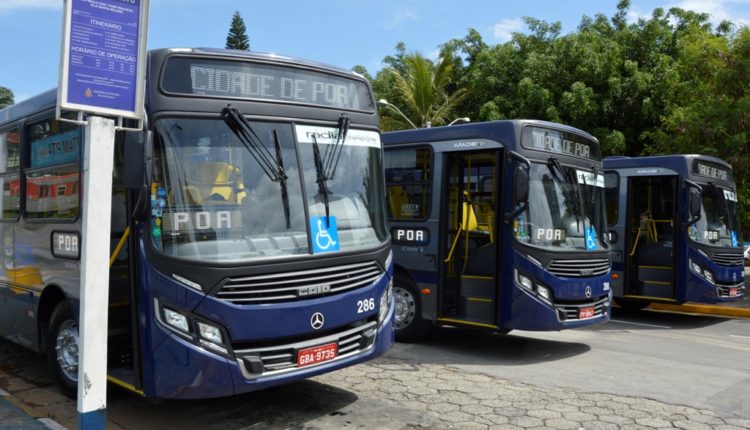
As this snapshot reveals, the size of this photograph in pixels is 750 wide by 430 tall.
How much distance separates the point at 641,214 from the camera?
12133 millimetres

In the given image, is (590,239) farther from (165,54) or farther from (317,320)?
(165,54)

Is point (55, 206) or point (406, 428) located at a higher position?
point (55, 206)

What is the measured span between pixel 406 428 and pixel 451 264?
3.87 meters

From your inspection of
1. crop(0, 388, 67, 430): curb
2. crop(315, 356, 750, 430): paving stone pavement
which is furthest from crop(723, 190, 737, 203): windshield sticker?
crop(0, 388, 67, 430): curb

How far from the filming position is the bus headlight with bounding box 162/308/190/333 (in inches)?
192

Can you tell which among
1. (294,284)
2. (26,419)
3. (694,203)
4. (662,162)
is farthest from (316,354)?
(662,162)

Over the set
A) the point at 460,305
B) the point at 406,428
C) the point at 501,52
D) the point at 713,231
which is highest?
the point at 501,52

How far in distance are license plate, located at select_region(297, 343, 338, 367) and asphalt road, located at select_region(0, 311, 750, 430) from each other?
0.59 m

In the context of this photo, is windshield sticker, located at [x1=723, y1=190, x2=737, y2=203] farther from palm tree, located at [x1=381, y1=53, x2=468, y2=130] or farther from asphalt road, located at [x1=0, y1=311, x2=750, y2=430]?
palm tree, located at [x1=381, y1=53, x2=468, y2=130]

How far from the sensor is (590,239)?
8656 millimetres

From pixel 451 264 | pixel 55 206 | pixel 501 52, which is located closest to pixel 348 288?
pixel 55 206

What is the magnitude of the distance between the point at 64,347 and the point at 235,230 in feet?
7.93

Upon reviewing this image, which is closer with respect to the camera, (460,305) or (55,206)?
(55,206)

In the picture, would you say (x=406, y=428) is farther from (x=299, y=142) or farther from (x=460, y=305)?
(x=460, y=305)
